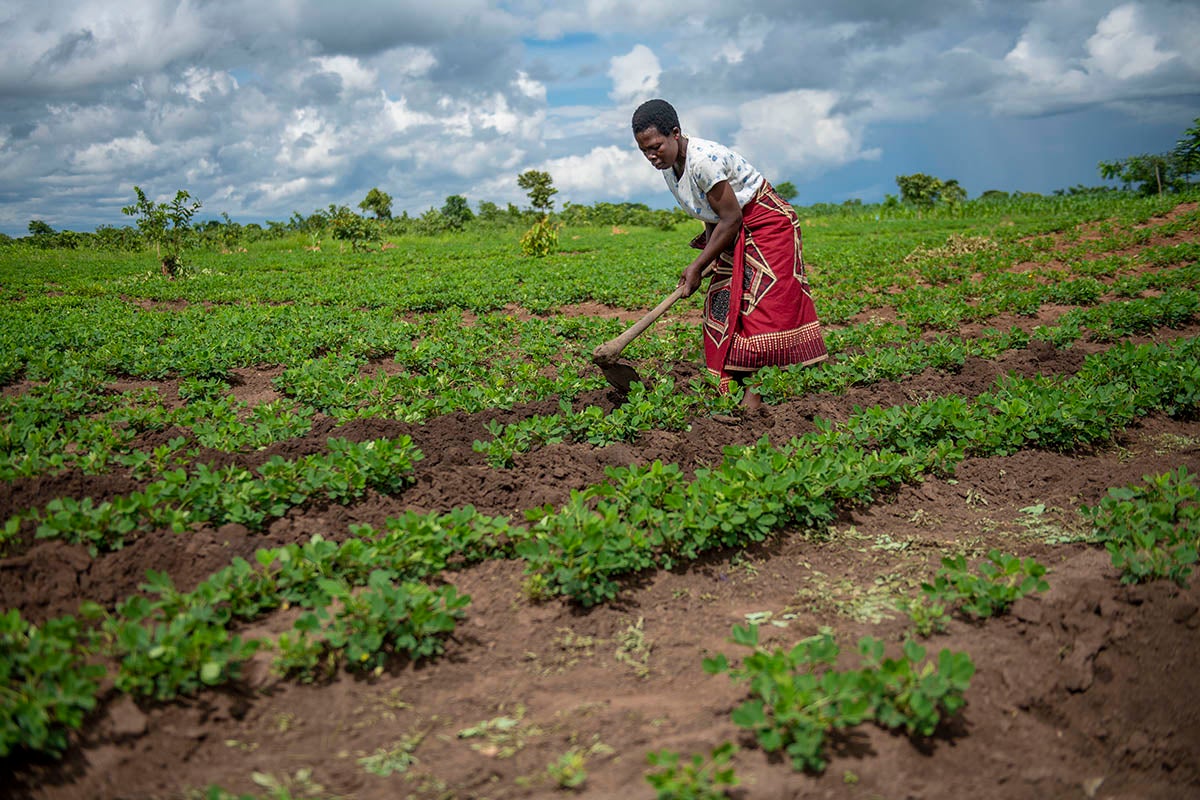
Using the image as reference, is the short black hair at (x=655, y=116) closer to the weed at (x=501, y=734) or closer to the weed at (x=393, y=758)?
the weed at (x=501, y=734)

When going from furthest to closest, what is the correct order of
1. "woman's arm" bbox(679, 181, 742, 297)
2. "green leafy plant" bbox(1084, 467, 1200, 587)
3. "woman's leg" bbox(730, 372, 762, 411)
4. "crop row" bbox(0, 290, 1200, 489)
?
"woman's leg" bbox(730, 372, 762, 411), "woman's arm" bbox(679, 181, 742, 297), "crop row" bbox(0, 290, 1200, 489), "green leafy plant" bbox(1084, 467, 1200, 587)

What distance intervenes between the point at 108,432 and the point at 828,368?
4.85 meters

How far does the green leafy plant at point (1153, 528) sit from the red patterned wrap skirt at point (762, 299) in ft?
7.55

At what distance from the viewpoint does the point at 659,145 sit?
203 inches

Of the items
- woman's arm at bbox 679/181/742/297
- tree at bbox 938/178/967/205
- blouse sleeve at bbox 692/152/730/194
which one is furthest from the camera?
tree at bbox 938/178/967/205

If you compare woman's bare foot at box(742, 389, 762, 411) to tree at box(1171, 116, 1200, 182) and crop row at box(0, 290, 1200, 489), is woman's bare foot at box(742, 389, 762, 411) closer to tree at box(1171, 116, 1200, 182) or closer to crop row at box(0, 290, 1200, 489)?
crop row at box(0, 290, 1200, 489)

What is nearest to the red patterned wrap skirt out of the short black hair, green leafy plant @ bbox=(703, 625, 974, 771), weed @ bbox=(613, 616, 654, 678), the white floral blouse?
the white floral blouse

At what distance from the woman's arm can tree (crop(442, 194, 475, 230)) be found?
31.5 m

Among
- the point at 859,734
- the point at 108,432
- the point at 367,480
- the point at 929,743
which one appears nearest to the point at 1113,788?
the point at 929,743

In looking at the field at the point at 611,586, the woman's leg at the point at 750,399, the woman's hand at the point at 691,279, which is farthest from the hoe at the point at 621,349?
the woman's leg at the point at 750,399

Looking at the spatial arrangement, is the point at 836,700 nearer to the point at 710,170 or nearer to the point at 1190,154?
the point at 710,170

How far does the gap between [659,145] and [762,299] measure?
1.28 m

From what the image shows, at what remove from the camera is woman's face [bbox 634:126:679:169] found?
514 centimetres

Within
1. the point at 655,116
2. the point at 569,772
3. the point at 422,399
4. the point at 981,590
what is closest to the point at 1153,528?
the point at 981,590
